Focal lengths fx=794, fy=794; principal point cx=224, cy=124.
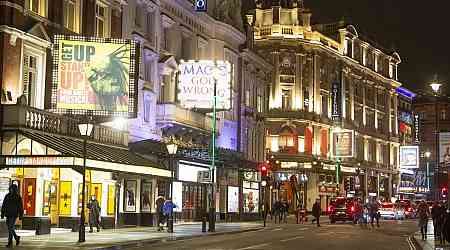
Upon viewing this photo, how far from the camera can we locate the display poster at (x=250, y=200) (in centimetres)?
6656

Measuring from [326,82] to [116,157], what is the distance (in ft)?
193

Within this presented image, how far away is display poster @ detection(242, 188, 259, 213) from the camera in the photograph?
66.6 metres

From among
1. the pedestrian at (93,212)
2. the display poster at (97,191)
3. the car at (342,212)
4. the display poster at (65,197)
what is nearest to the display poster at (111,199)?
the display poster at (97,191)

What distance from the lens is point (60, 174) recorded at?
125ft

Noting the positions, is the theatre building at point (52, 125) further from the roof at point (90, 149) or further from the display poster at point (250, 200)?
the display poster at point (250, 200)

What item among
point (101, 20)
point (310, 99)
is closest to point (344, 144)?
point (310, 99)

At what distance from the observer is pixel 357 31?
4090 inches

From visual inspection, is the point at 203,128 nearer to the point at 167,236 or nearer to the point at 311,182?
the point at 167,236

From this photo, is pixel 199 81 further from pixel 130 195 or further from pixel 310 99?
pixel 310 99

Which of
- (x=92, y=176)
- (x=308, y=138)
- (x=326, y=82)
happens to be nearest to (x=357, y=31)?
(x=326, y=82)

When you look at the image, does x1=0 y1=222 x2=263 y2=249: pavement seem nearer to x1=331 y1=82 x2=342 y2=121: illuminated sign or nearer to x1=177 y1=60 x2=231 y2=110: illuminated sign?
x1=177 y1=60 x2=231 y2=110: illuminated sign

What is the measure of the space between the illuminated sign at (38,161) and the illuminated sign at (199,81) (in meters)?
18.6

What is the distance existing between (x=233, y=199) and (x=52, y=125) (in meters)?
30.2

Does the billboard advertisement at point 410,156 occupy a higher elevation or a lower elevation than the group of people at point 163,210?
higher
